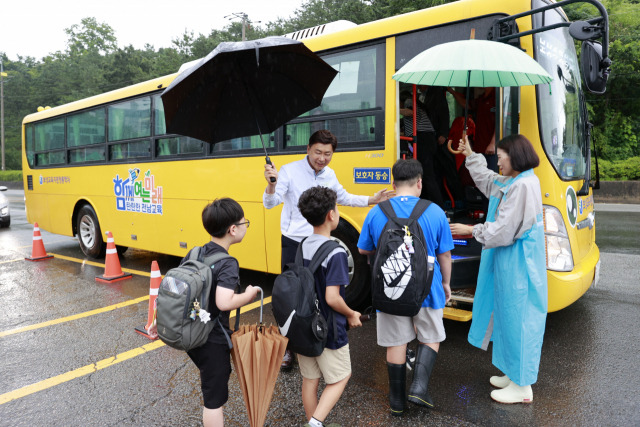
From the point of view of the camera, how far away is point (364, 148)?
4465mm

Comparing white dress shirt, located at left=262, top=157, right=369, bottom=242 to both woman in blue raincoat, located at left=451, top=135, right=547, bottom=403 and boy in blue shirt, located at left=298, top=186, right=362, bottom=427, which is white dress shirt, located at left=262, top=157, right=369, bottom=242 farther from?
woman in blue raincoat, located at left=451, top=135, right=547, bottom=403

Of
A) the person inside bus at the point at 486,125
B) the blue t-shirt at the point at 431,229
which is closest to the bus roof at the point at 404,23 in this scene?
the person inside bus at the point at 486,125

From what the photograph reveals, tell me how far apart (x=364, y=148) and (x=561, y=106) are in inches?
69.1

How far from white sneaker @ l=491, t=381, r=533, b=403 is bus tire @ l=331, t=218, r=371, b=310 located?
1.66 meters

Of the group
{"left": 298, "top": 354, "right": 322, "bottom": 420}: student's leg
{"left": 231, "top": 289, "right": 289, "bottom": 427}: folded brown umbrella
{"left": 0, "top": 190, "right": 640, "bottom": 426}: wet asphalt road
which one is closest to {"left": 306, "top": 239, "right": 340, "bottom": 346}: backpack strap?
{"left": 231, "top": 289, "right": 289, "bottom": 427}: folded brown umbrella

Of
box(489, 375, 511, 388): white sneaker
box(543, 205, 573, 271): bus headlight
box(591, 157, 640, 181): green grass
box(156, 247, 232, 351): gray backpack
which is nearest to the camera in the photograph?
box(156, 247, 232, 351): gray backpack

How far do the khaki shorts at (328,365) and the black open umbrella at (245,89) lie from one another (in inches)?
70.0

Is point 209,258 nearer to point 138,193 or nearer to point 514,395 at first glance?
point 514,395

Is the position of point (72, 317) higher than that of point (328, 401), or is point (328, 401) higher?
point (328, 401)

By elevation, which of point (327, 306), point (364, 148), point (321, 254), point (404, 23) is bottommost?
point (327, 306)

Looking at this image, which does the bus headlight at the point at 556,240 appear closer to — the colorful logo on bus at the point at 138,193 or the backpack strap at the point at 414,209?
the backpack strap at the point at 414,209

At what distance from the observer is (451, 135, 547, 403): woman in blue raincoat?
2939mm

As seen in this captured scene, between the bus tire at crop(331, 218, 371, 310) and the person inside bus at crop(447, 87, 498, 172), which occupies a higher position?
the person inside bus at crop(447, 87, 498, 172)

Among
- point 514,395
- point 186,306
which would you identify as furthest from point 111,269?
point 514,395
